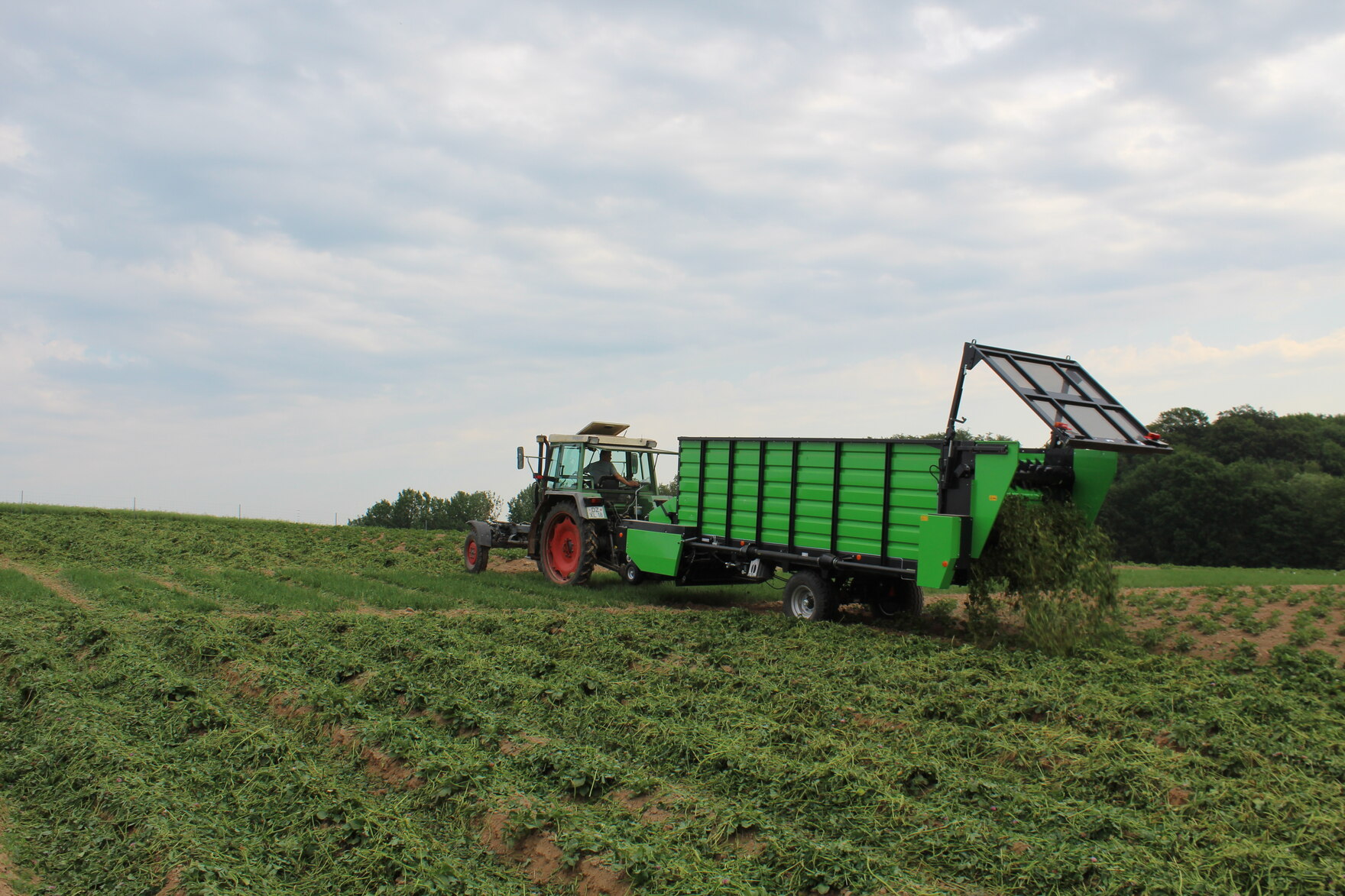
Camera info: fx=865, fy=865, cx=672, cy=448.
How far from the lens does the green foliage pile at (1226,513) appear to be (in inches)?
1576

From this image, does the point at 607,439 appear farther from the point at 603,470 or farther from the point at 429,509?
the point at 429,509

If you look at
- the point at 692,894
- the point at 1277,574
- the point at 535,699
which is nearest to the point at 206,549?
the point at 535,699

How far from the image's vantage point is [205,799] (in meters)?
5.24

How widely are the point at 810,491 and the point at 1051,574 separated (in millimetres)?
3191

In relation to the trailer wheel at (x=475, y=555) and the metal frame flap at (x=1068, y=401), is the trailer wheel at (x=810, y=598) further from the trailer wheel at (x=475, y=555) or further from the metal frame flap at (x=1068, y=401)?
the trailer wheel at (x=475, y=555)

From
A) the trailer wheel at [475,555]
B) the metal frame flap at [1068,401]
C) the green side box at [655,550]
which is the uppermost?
the metal frame flap at [1068,401]

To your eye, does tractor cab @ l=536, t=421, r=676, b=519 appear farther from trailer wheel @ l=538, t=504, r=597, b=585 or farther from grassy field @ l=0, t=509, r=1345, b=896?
grassy field @ l=0, t=509, r=1345, b=896

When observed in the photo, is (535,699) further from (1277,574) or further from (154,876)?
(1277,574)

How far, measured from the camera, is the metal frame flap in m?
9.47

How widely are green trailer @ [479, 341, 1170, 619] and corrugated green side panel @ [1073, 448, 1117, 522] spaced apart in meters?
0.01

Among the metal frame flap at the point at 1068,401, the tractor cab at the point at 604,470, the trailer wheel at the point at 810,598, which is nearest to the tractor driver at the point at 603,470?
the tractor cab at the point at 604,470

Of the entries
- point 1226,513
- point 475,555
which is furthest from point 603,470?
point 1226,513

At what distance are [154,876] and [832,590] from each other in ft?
27.5

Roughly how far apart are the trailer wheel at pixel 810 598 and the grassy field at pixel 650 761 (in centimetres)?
74
